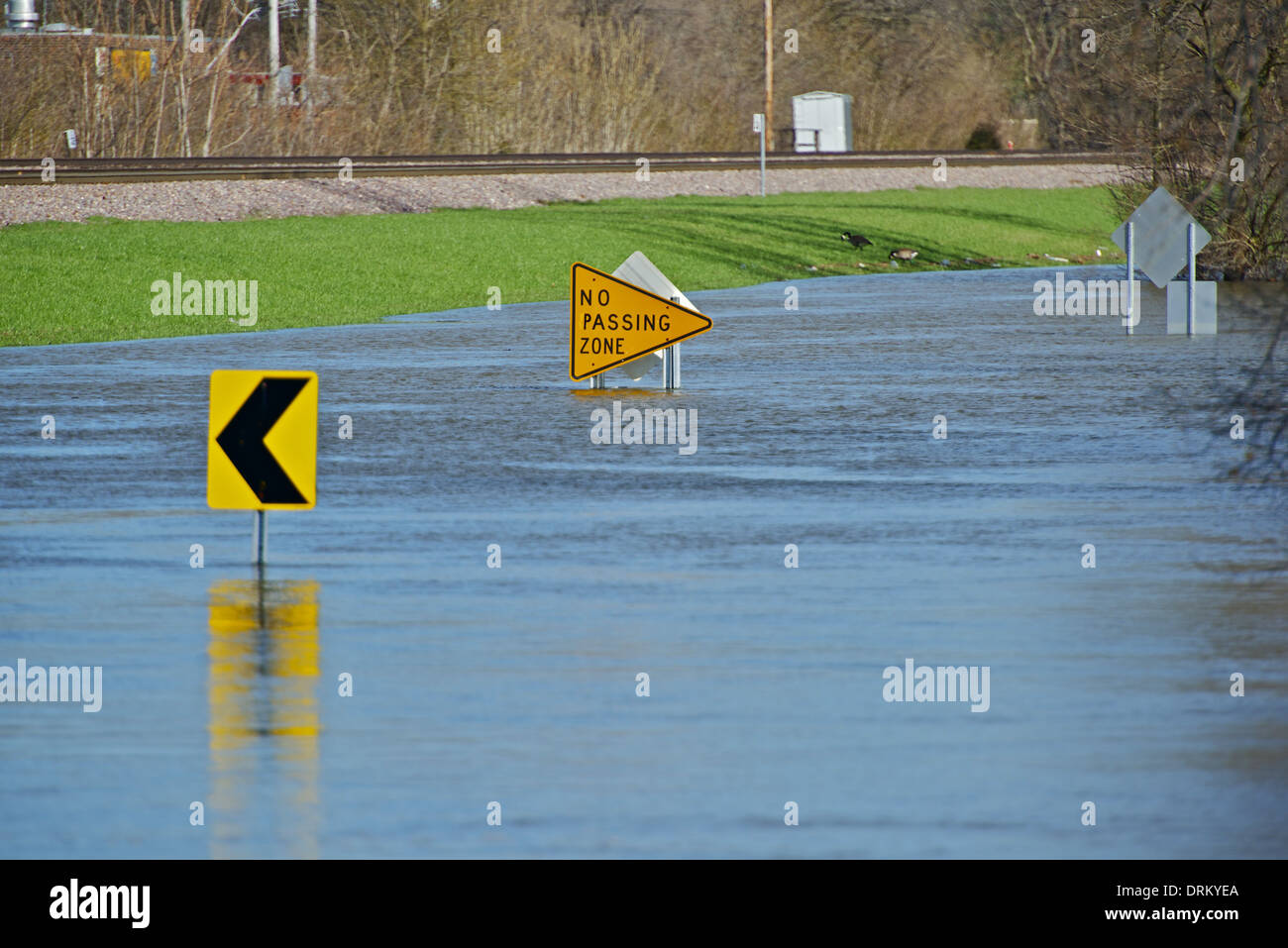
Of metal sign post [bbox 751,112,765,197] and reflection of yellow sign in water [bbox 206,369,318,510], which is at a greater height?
metal sign post [bbox 751,112,765,197]

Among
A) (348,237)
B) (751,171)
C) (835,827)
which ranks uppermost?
(751,171)

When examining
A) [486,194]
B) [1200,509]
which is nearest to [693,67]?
[486,194]

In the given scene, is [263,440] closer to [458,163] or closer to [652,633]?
[652,633]

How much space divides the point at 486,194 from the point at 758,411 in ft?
94.1

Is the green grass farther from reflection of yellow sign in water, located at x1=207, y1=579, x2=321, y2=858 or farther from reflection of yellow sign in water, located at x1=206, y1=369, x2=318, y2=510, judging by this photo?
reflection of yellow sign in water, located at x1=207, y1=579, x2=321, y2=858

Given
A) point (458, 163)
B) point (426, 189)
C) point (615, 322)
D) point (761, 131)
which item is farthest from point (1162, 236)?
point (458, 163)

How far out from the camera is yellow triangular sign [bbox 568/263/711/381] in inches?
750

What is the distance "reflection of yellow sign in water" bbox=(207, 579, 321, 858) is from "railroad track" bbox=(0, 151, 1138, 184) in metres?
29.1

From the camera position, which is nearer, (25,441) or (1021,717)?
(1021,717)

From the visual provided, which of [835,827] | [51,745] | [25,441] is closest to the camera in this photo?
[835,827]

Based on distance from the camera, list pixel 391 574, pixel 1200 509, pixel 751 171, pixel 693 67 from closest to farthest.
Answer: pixel 391 574 → pixel 1200 509 → pixel 751 171 → pixel 693 67

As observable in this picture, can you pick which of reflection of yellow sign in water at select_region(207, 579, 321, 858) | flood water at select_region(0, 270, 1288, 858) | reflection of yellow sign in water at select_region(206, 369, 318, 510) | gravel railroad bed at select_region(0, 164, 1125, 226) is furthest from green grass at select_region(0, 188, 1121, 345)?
reflection of yellow sign in water at select_region(207, 579, 321, 858)

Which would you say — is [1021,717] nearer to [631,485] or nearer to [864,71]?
[631,485]

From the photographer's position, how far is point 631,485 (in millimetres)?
14180
